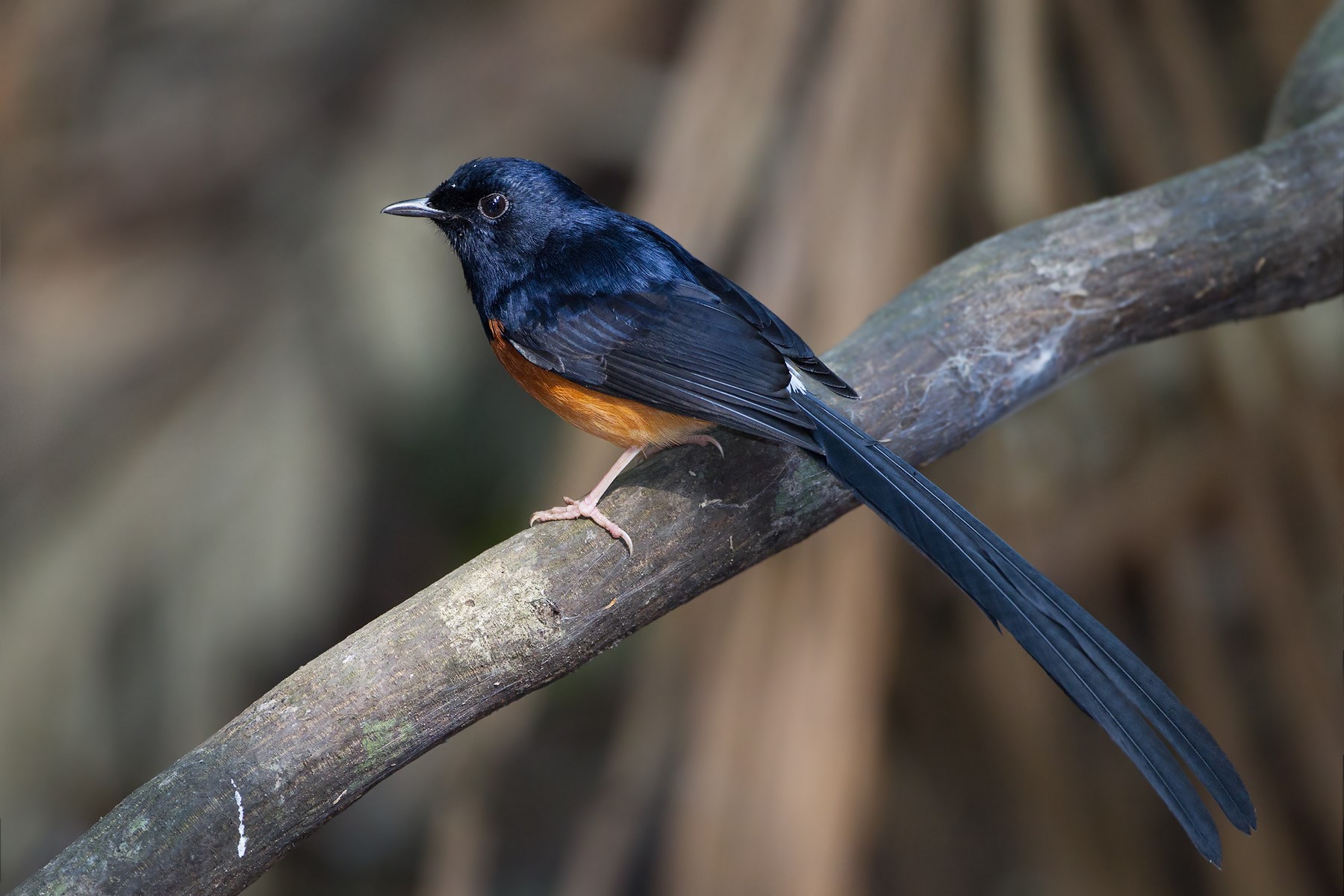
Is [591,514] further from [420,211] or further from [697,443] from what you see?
[420,211]

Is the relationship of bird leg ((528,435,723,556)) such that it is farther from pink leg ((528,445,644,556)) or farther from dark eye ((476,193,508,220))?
dark eye ((476,193,508,220))

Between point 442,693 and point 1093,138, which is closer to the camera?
point 442,693

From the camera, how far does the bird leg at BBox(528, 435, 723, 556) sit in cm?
213

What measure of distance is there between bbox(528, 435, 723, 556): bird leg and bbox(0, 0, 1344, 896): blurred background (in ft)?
1.82

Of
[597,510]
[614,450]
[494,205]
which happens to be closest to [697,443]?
[597,510]

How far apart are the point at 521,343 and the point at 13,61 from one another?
2.82 meters

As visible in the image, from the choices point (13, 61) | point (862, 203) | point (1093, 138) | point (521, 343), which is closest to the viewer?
point (521, 343)

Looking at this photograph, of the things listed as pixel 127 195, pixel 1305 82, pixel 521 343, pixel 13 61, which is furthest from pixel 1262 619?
pixel 13 61

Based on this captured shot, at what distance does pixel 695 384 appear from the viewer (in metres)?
2.22

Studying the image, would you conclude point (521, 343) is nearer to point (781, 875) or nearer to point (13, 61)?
point (781, 875)

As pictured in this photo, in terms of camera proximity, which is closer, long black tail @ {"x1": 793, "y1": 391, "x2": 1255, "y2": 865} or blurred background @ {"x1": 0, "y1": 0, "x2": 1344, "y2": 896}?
long black tail @ {"x1": 793, "y1": 391, "x2": 1255, "y2": 865}

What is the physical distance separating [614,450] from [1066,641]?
2.17 m

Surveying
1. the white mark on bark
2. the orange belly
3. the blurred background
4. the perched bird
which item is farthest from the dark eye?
the white mark on bark

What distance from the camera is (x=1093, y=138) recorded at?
4703 mm
